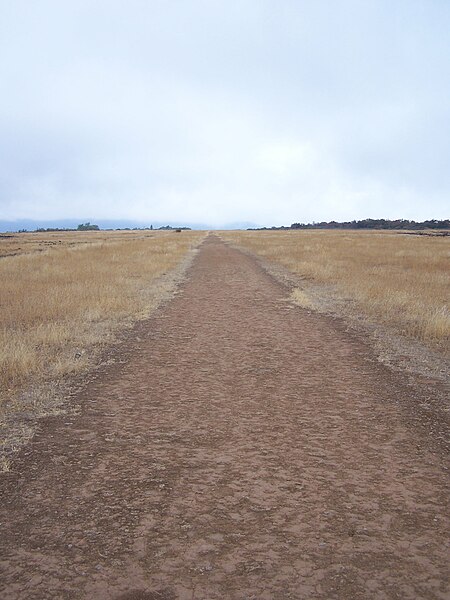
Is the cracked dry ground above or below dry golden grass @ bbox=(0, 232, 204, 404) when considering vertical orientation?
below

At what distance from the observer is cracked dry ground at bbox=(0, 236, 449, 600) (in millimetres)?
2693

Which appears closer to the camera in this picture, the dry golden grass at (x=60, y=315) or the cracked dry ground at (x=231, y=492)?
the cracked dry ground at (x=231, y=492)

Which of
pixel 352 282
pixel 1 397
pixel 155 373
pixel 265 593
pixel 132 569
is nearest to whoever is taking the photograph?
pixel 265 593

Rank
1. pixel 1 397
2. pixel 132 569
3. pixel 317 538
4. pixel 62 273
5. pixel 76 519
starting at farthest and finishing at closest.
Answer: pixel 62 273, pixel 1 397, pixel 76 519, pixel 317 538, pixel 132 569

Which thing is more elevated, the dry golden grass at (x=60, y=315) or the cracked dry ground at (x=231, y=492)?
the dry golden grass at (x=60, y=315)

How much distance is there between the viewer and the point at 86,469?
13.0 ft

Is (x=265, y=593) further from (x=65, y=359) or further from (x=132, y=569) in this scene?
(x=65, y=359)

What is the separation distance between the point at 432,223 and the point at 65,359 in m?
155

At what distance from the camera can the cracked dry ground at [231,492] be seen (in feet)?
8.84

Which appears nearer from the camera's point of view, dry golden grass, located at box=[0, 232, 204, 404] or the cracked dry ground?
the cracked dry ground

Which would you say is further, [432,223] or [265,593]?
[432,223]

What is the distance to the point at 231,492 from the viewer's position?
3570 mm

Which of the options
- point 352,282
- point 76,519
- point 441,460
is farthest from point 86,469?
point 352,282

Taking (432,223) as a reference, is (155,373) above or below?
below
